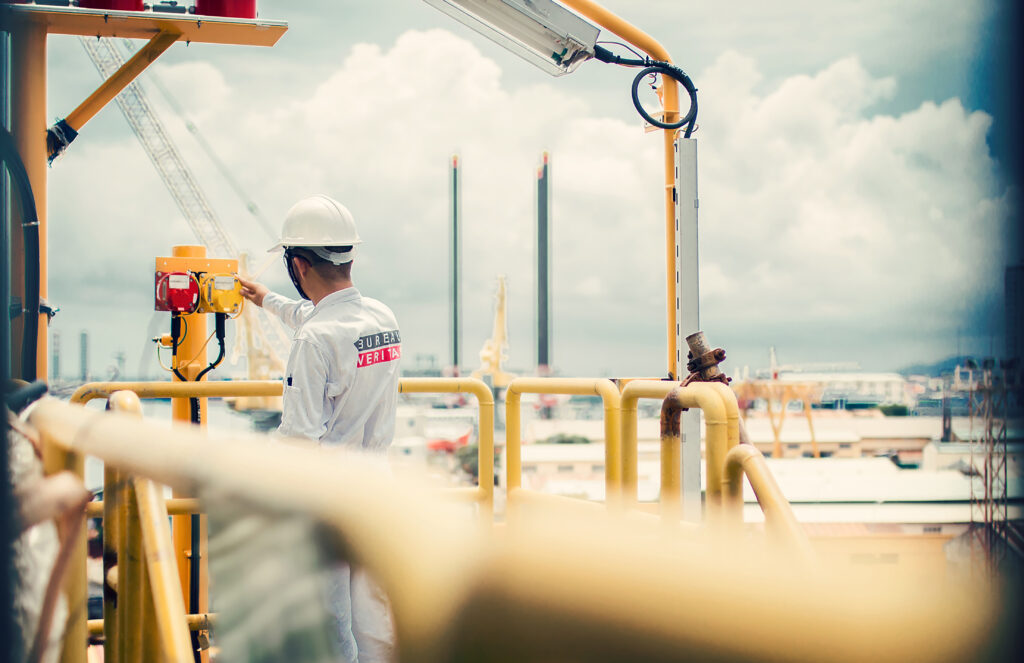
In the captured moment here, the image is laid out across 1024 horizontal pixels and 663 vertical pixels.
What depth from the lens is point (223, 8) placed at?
4.00 m

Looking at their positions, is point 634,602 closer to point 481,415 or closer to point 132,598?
point 132,598

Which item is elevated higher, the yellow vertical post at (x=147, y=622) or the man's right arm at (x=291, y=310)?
the man's right arm at (x=291, y=310)

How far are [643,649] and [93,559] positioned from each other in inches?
89.2

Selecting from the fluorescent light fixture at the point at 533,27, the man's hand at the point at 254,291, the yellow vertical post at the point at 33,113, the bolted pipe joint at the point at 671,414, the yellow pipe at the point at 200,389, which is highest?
the fluorescent light fixture at the point at 533,27

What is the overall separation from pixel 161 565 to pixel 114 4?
11.2 feet

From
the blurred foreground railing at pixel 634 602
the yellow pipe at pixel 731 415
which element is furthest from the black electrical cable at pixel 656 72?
the blurred foreground railing at pixel 634 602

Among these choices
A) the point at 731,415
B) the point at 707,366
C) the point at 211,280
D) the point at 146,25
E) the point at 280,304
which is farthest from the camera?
the point at 211,280

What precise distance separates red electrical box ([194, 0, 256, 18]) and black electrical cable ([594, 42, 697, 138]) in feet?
5.84

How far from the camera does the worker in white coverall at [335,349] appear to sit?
2551mm

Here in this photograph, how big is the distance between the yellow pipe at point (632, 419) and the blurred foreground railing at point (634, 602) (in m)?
2.23

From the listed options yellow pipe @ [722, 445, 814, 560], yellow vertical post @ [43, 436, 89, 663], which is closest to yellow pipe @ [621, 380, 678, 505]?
yellow pipe @ [722, 445, 814, 560]

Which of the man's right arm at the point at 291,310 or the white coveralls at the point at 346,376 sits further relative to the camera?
the man's right arm at the point at 291,310

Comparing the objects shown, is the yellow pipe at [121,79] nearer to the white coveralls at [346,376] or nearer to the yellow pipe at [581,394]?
the white coveralls at [346,376]

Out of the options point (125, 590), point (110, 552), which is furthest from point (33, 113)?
point (125, 590)
